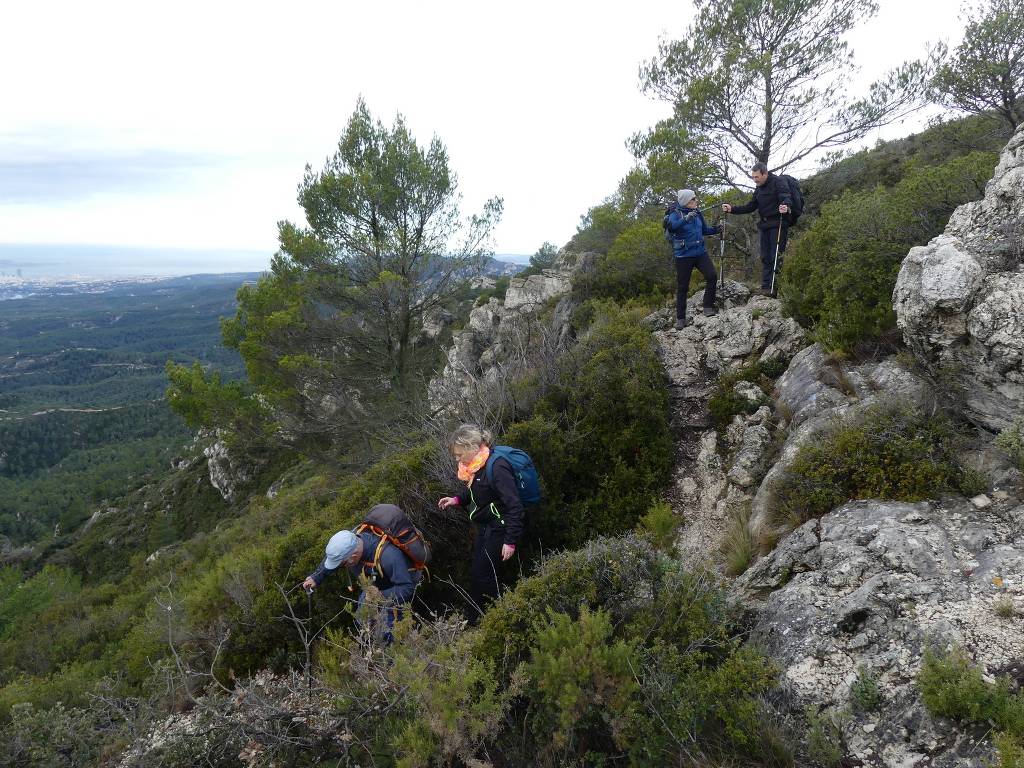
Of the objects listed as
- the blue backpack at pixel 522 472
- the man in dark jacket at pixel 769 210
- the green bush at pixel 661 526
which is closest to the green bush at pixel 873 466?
the green bush at pixel 661 526

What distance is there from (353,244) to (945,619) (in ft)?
42.6

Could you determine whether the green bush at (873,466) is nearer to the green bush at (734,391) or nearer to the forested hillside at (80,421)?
the green bush at (734,391)

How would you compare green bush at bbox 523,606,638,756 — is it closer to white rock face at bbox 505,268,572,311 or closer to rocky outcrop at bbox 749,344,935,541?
rocky outcrop at bbox 749,344,935,541

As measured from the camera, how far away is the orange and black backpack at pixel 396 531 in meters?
4.33

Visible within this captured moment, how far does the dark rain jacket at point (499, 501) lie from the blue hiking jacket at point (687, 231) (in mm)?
4697

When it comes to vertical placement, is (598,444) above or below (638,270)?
below

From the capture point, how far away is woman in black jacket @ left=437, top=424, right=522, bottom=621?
4.15 metres

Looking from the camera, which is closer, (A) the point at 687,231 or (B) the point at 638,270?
(A) the point at 687,231

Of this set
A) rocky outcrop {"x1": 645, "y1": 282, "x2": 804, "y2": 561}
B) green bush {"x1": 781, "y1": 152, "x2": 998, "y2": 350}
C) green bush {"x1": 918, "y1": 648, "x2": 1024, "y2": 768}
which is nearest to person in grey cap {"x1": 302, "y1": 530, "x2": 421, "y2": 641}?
rocky outcrop {"x1": 645, "y1": 282, "x2": 804, "y2": 561}

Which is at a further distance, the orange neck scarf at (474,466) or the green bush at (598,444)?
the green bush at (598,444)

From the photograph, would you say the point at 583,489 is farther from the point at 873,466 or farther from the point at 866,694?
the point at 866,694

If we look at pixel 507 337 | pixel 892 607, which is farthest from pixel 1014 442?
pixel 507 337

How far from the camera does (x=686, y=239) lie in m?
7.00

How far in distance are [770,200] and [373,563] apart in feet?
24.7
